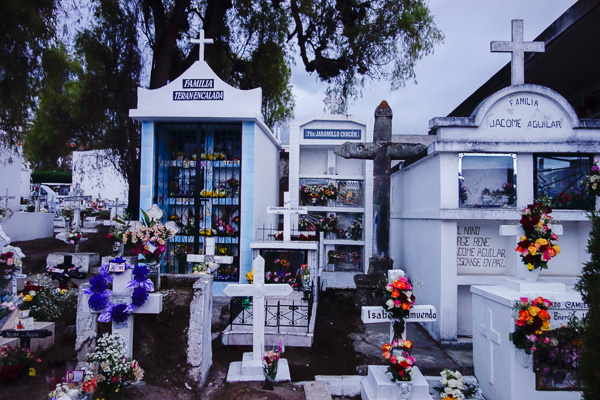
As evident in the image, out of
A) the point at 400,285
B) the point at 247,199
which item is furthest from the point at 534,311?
the point at 247,199

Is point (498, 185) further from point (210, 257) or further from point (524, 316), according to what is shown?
point (210, 257)

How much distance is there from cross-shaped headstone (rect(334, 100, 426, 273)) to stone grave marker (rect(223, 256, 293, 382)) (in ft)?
13.9

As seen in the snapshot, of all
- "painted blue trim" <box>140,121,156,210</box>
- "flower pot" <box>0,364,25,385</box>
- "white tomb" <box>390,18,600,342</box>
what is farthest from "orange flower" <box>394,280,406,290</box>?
"painted blue trim" <box>140,121,156,210</box>

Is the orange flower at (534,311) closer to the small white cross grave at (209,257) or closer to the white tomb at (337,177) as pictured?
the small white cross grave at (209,257)

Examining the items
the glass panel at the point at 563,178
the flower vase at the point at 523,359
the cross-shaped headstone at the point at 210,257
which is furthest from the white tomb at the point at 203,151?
the flower vase at the point at 523,359

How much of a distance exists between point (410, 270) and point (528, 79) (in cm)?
510

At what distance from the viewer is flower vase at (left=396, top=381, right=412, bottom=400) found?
451cm

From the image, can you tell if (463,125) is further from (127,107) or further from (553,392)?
(127,107)

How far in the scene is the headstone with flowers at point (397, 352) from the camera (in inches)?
180

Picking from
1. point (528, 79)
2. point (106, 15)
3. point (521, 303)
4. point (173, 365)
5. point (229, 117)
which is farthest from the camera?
point (106, 15)

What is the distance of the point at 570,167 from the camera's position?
717cm

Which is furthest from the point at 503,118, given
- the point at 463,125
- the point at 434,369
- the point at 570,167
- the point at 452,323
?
the point at 434,369

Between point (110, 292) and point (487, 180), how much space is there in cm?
592

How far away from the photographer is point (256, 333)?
214 inches
